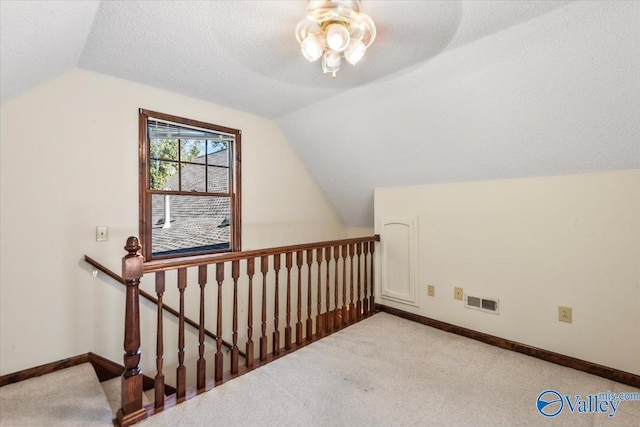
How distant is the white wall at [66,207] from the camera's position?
199 cm

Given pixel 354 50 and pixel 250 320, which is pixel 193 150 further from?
pixel 354 50

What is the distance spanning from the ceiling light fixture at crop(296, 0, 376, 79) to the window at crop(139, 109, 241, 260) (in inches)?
67.6

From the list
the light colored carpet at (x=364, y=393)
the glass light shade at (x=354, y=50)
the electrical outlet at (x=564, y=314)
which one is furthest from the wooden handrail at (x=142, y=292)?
the electrical outlet at (x=564, y=314)

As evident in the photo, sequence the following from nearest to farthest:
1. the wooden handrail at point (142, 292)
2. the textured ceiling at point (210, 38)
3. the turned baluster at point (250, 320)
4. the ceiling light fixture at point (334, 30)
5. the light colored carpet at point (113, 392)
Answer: the ceiling light fixture at point (334, 30)
the textured ceiling at point (210, 38)
the light colored carpet at point (113, 392)
the turned baluster at point (250, 320)
the wooden handrail at point (142, 292)

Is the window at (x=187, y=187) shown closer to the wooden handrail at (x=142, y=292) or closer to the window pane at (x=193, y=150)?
the window pane at (x=193, y=150)

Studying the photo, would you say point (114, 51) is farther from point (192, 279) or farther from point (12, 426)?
point (12, 426)

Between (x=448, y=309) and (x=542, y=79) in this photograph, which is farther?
(x=448, y=309)

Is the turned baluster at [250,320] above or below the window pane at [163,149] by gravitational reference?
below

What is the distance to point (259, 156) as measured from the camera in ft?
11.0

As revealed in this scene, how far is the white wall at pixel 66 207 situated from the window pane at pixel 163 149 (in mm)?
149

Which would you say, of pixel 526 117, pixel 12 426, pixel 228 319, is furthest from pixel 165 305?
pixel 526 117

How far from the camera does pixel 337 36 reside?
139cm

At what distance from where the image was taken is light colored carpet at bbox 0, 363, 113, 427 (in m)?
1.60

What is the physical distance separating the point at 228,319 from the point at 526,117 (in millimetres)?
3146
